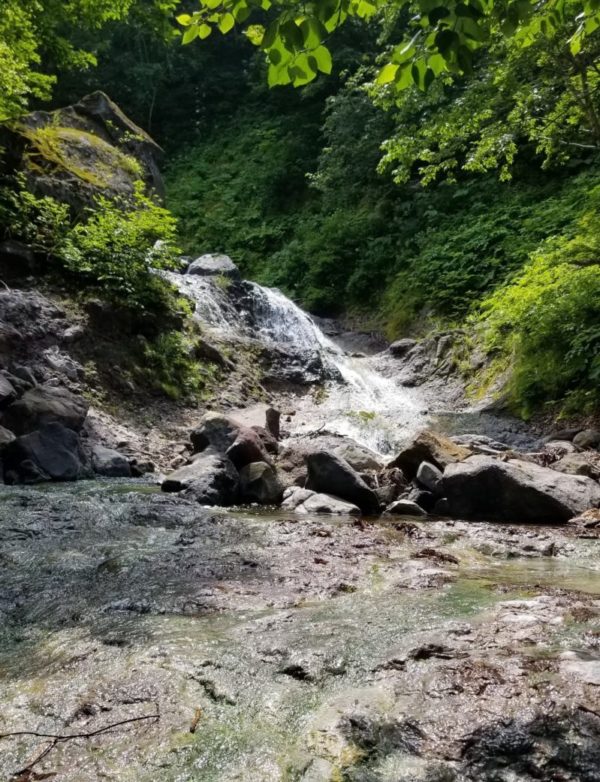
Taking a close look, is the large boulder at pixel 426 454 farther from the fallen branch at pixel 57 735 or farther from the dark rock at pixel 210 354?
the fallen branch at pixel 57 735

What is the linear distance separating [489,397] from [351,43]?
70.2 feet

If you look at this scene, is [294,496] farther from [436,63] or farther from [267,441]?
[436,63]

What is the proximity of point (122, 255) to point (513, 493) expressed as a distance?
7723mm

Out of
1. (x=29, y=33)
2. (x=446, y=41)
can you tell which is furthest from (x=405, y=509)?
(x=29, y=33)

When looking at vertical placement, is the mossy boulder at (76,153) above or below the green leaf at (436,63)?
above

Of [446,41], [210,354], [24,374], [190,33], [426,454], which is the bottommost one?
[426,454]

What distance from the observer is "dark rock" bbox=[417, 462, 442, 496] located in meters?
6.74

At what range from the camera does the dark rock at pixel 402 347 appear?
14688 mm

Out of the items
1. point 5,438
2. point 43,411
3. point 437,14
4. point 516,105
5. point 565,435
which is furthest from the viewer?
point 516,105

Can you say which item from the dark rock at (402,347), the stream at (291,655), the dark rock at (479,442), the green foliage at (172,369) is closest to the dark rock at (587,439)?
the dark rock at (479,442)

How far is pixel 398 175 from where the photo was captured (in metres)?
10.8

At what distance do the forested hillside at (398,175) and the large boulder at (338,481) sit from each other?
4312mm

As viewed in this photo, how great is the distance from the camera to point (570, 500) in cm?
610

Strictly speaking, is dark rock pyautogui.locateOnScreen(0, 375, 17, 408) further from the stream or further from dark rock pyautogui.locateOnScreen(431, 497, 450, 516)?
dark rock pyautogui.locateOnScreen(431, 497, 450, 516)
